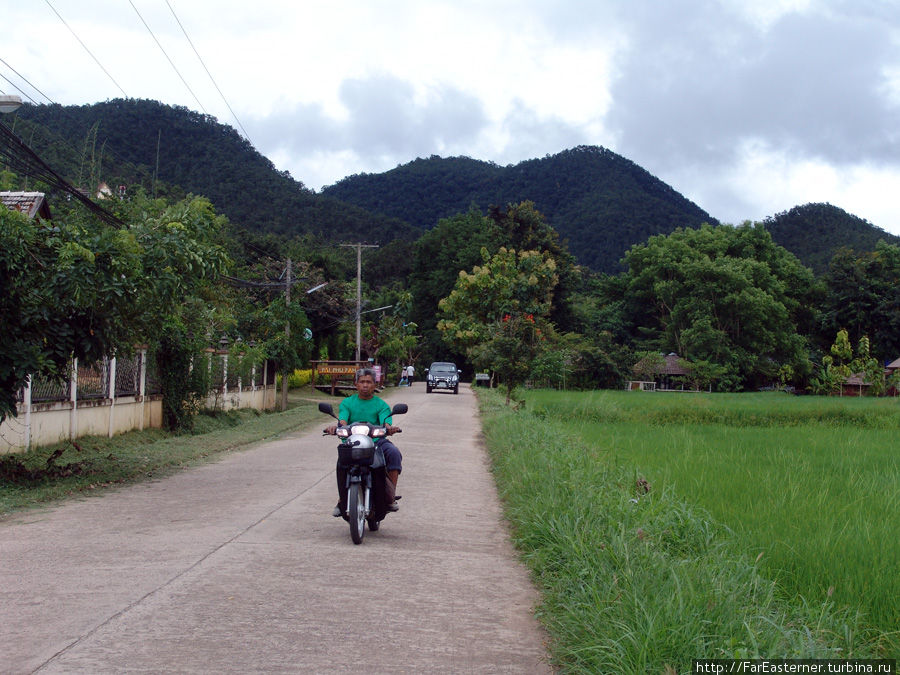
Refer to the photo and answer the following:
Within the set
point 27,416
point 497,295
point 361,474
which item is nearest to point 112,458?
point 27,416

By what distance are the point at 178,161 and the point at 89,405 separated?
4405 cm

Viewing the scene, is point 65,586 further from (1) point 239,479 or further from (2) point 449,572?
(1) point 239,479

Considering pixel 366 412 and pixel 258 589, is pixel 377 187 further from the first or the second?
pixel 258 589

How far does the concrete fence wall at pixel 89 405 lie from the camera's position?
43.3 ft

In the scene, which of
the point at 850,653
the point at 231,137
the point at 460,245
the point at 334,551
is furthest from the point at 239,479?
the point at 460,245

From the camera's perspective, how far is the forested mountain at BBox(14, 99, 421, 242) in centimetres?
3766

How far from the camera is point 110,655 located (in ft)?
14.1

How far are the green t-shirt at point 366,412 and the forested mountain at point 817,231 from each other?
74719 mm

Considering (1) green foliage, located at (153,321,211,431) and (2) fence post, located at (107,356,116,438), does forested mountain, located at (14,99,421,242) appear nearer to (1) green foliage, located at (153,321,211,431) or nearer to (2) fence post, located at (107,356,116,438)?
(1) green foliage, located at (153,321,211,431)

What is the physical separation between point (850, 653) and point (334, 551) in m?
4.11

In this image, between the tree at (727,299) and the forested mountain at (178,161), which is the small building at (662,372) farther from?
the forested mountain at (178,161)

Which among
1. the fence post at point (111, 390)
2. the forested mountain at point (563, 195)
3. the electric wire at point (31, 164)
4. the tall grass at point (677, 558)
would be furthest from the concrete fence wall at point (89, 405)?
the forested mountain at point (563, 195)

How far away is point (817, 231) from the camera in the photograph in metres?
81.1

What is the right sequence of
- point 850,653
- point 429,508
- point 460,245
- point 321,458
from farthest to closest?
point 460,245 < point 321,458 < point 429,508 < point 850,653
